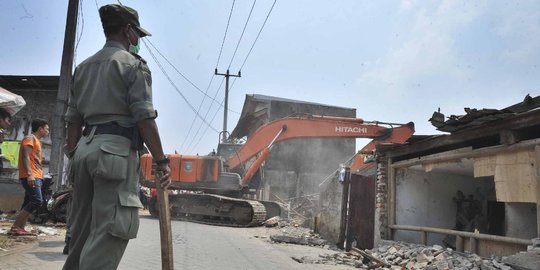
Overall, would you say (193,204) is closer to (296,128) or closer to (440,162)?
(296,128)

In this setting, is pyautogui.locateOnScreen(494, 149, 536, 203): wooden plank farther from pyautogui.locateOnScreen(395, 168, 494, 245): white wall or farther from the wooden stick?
the wooden stick

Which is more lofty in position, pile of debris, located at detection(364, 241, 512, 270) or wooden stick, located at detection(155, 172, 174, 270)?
wooden stick, located at detection(155, 172, 174, 270)

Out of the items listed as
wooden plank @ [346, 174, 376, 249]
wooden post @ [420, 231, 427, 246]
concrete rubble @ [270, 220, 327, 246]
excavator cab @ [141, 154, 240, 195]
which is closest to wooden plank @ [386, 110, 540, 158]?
wooden plank @ [346, 174, 376, 249]

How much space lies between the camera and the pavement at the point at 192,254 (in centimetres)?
566

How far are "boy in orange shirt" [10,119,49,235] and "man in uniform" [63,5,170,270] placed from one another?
489 cm

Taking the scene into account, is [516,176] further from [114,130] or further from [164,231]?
[114,130]

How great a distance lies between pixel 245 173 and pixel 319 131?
3308mm

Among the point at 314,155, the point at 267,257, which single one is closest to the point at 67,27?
the point at 267,257

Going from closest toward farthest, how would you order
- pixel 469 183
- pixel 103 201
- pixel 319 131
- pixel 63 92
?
1. pixel 103 201
2. pixel 63 92
3. pixel 469 183
4. pixel 319 131

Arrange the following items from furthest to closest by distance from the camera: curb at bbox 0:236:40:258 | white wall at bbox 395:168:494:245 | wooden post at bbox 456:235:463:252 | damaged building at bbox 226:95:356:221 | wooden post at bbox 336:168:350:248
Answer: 1. damaged building at bbox 226:95:356:221
2. wooden post at bbox 336:168:350:248
3. white wall at bbox 395:168:494:245
4. wooden post at bbox 456:235:463:252
5. curb at bbox 0:236:40:258

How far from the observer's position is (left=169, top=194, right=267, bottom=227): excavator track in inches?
572

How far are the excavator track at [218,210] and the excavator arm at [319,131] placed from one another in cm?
134

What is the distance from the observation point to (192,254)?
744 cm

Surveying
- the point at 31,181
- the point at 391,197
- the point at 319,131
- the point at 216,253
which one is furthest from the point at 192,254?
the point at 319,131
